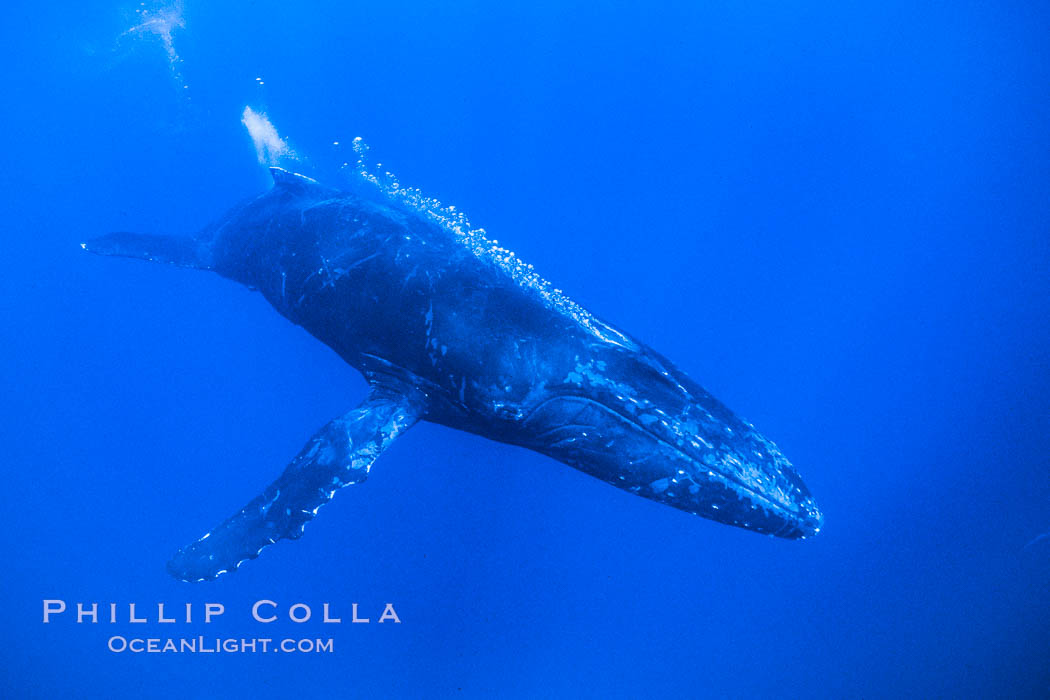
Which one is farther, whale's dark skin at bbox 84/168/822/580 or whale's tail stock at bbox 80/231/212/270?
whale's tail stock at bbox 80/231/212/270

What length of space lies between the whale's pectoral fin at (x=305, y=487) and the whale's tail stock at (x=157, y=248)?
5.24 meters

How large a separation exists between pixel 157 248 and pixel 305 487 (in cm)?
676

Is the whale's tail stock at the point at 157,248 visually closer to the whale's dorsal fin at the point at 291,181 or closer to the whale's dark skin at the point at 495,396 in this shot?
the whale's dorsal fin at the point at 291,181

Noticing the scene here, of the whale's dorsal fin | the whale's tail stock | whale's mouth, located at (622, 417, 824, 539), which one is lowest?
whale's mouth, located at (622, 417, 824, 539)

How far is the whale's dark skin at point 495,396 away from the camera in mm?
5047

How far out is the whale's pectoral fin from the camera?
525cm

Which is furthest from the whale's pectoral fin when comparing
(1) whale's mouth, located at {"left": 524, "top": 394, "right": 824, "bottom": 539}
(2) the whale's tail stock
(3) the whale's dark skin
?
(2) the whale's tail stock

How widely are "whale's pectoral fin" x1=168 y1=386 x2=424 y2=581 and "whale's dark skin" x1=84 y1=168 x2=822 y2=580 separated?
0.01m

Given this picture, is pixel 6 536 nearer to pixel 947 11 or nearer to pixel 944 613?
pixel 944 613

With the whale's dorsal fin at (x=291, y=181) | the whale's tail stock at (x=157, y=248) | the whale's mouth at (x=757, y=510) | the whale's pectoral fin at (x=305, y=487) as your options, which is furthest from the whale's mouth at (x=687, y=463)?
the whale's tail stock at (x=157, y=248)

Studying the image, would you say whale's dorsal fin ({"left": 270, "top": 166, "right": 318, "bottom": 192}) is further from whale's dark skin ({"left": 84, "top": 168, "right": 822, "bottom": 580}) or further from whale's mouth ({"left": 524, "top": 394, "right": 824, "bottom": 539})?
whale's mouth ({"left": 524, "top": 394, "right": 824, "bottom": 539})

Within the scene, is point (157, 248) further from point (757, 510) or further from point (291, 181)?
point (757, 510)

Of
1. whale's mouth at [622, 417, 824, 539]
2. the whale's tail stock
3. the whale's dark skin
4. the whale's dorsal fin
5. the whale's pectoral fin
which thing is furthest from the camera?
the whale's tail stock

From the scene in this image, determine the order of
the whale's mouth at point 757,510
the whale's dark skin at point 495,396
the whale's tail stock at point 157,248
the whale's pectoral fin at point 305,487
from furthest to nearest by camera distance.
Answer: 1. the whale's tail stock at point 157,248
2. the whale's pectoral fin at point 305,487
3. the whale's dark skin at point 495,396
4. the whale's mouth at point 757,510
